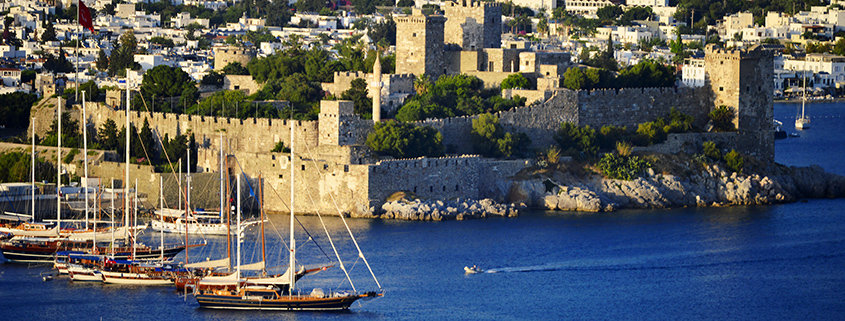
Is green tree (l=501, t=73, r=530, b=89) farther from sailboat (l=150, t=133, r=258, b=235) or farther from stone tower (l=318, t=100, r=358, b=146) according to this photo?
sailboat (l=150, t=133, r=258, b=235)

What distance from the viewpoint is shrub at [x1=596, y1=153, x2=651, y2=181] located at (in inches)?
2293

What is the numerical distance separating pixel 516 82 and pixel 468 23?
11.5 feet

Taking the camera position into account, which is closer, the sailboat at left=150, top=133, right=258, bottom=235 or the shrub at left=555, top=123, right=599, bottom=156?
the sailboat at left=150, top=133, right=258, bottom=235

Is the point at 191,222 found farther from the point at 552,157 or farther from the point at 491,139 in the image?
the point at 552,157

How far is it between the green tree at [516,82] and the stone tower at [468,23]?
2.90 metres

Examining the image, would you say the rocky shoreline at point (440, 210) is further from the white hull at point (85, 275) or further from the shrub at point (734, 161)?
the white hull at point (85, 275)

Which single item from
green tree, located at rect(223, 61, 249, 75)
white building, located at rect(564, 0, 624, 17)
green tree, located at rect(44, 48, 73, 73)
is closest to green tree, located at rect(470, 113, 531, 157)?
green tree, located at rect(223, 61, 249, 75)

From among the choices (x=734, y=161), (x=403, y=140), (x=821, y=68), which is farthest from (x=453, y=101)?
(x=821, y=68)

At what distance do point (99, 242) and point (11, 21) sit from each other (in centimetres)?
6386

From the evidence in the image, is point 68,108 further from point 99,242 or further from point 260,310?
point 260,310

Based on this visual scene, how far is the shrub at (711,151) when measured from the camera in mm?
61031

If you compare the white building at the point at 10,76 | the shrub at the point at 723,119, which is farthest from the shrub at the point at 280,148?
the white building at the point at 10,76

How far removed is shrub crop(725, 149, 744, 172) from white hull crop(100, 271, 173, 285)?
22.5 meters

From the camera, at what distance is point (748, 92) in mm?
63500
